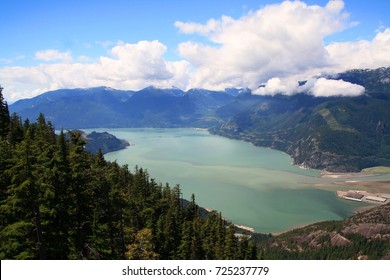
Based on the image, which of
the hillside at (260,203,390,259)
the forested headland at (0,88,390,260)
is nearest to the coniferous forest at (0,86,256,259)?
the forested headland at (0,88,390,260)

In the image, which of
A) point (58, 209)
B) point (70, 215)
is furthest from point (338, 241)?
point (58, 209)

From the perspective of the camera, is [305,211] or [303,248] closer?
[303,248]

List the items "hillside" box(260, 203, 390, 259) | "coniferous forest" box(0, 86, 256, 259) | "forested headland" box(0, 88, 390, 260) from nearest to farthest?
"coniferous forest" box(0, 86, 256, 259)
"forested headland" box(0, 88, 390, 260)
"hillside" box(260, 203, 390, 259)

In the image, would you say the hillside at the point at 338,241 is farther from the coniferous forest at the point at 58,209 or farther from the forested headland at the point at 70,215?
the coniferous forest at the point at 58,209

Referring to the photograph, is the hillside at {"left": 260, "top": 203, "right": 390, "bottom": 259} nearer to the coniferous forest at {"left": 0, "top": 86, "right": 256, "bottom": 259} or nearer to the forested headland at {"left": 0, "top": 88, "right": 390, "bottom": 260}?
the forested headland at {"left": 0, "top": 88, "right": 390, "bottom": 260}

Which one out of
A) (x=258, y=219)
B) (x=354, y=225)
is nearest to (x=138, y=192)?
(x=258, y=219)

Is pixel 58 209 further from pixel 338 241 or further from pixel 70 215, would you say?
pixel 338 241
